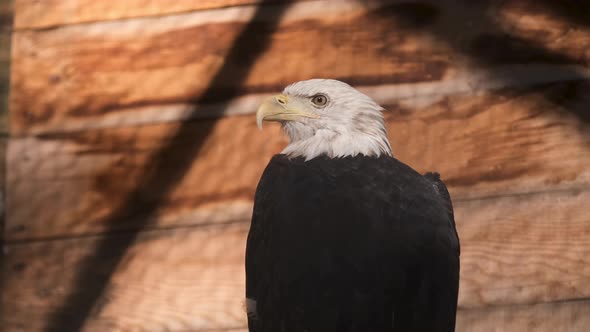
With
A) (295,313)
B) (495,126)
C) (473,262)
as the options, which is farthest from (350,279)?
(495,126)

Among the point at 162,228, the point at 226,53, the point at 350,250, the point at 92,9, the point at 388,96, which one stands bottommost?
the point at 162,228

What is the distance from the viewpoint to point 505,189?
8.14ft

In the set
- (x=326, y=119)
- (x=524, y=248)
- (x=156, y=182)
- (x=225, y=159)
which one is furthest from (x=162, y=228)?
(x=524, y=248)

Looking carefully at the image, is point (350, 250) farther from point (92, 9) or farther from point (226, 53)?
point (92, 9)

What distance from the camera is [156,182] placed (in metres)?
2.66

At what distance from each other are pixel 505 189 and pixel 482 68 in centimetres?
38

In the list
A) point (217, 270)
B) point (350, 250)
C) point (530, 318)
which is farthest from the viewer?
point (217, 270)

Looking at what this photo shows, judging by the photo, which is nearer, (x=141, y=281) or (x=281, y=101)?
A: (x=281, y=101)

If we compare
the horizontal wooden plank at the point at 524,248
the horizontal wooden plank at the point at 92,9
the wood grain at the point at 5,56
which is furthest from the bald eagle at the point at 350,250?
the wood grain at the point at 5,56

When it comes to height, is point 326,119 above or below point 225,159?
above

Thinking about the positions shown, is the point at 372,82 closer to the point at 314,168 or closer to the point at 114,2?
the point at 314,168

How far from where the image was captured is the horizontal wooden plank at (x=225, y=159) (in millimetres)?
2494

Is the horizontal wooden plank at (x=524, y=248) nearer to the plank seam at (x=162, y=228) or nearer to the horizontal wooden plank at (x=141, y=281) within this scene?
the plank seam at (x=162, y=228)

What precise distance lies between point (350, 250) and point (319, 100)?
1.61ft
